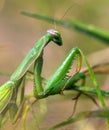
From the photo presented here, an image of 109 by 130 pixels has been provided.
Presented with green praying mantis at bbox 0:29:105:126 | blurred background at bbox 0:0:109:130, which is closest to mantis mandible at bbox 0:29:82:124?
green praying mantis at bbox 0:29:105:126

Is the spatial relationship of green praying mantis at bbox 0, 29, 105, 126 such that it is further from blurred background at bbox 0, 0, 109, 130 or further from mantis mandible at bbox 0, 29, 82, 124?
blurred background at bbox 0, 0, 109, 130

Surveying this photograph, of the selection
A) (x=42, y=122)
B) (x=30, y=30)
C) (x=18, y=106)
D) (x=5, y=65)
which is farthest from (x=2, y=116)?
(x=30, y=30)

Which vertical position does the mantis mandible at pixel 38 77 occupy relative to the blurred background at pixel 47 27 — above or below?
below

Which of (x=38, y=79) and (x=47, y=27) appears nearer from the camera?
(x=38, y=79)

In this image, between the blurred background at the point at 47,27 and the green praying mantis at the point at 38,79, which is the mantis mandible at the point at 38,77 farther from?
the blurred background at the point at 47,27

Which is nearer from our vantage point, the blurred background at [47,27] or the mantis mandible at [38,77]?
the mantis mandible at [38,77]

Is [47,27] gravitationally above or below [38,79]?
above

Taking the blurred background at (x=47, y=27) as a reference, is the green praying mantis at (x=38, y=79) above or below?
below

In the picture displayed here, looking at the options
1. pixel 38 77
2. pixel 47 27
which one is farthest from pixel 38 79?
pixel 47 27

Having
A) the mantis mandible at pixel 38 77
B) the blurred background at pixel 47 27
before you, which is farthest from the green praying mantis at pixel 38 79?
the blurred background at pixel 47 27

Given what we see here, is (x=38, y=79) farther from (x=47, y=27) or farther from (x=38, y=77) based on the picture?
(x=47, y=27)
